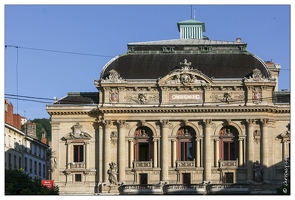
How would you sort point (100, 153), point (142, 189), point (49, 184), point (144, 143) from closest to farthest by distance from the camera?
point (49, 184) < point (142, 189) < point (100, 153) < point (144, 143)

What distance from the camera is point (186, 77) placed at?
115 m

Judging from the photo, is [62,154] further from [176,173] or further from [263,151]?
[263,151]

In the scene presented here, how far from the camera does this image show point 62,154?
116 m

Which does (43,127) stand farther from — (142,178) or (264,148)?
(264,148)

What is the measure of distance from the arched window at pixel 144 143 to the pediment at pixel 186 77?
549 centimetres

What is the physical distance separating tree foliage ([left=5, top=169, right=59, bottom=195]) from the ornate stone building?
28.7 ft

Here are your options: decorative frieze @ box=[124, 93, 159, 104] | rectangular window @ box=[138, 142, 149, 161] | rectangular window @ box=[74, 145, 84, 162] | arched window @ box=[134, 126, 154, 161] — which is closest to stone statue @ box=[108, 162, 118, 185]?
arched window @ box=[134, 126, 154, 161]

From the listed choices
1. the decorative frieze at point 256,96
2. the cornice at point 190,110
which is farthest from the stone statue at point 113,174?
the decorative frieze at point 256,96

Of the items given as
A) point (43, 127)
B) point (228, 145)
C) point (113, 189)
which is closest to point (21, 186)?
point (113, 189)

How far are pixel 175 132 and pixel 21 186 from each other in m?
19.4

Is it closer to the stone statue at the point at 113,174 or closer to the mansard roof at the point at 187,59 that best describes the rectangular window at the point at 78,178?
the stone statue at the point at 113,174

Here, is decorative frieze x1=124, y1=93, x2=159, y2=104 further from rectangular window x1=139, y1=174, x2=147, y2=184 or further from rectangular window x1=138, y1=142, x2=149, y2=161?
rectangular window x1=139, y1=174, x2=147, y2=184

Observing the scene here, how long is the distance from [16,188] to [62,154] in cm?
1462

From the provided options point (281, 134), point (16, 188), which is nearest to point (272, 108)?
point (281, 134)
